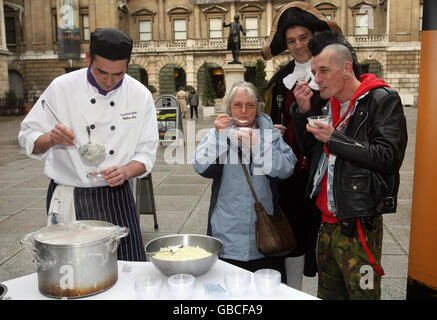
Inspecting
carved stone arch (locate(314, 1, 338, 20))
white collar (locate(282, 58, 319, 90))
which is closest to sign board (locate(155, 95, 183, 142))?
white collar (locate(282, 58, 319, 90))

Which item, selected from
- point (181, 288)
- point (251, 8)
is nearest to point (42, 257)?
point (181, 288)

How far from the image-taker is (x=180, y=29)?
A: 40531 millimetres

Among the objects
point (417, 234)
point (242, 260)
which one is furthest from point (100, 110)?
point (417, 234)

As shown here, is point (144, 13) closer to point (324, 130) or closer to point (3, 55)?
point (3, 55)

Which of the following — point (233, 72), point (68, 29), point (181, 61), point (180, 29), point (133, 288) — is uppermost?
point (180, 29)

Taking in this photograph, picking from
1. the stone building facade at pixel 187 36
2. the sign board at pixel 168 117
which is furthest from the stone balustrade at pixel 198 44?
the sign board at pixel 168 117

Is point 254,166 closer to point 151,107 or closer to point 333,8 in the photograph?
point 151,107

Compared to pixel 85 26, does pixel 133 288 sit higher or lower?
lower

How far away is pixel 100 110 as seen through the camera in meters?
2.61

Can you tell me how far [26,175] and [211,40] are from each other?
104 ft

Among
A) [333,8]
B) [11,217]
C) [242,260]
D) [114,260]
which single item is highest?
[333,8]

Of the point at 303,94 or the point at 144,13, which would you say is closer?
the point at 303,94

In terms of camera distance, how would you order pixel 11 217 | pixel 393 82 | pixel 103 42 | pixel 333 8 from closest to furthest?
1. pixel 103 42
2. pixel 11 217
3. pixel 393 82
4. pixel 333 8

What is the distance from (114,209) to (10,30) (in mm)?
41357
